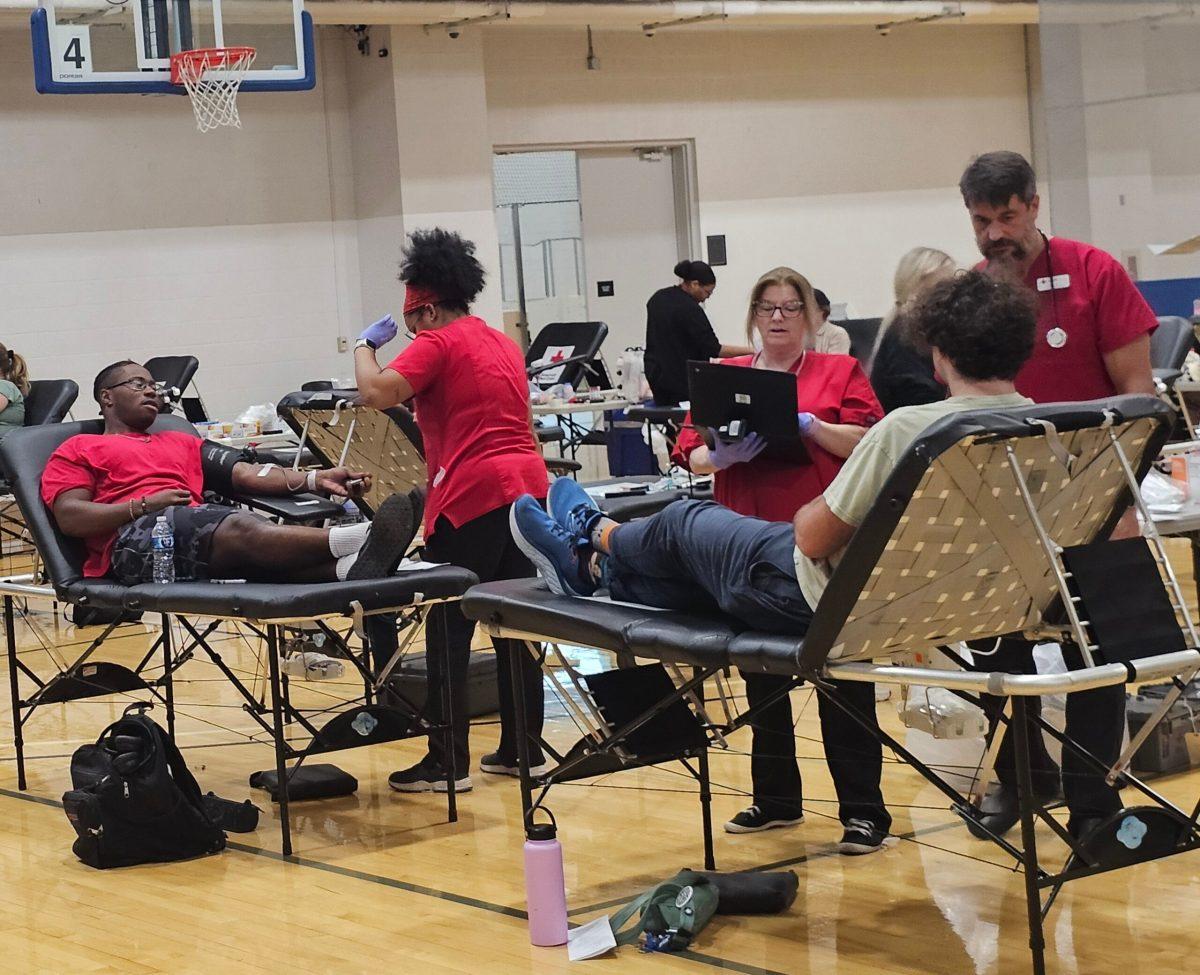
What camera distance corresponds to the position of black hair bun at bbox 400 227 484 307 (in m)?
4.09

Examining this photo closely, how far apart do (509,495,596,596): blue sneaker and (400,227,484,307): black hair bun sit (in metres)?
1.00

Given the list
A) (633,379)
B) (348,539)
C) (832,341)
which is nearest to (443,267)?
(348,539)

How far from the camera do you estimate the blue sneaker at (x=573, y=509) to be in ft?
10.5

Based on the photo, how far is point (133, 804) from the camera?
11.9ft

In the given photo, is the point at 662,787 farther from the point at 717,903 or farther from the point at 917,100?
the point at 917,100

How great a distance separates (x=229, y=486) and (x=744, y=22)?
731 cm

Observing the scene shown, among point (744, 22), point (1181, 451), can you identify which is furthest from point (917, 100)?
point (1181, 451)

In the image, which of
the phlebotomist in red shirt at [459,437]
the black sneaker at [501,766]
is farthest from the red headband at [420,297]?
the black sneaker at [501,766]

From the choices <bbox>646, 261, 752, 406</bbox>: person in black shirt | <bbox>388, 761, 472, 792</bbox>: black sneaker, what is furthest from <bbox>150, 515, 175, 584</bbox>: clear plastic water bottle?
<bbox>646, 261, 752, 406</bbox>: person in black shirt

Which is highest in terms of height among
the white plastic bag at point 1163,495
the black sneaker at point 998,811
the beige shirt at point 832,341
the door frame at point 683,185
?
the door frame at point 683,185

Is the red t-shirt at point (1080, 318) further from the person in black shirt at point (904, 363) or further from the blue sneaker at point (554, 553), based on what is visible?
the blue sneaker at point (554, 553)

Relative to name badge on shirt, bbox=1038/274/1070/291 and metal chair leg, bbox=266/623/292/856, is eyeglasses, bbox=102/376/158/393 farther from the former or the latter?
name badge on shirt, bbox=1038/274/1070/291

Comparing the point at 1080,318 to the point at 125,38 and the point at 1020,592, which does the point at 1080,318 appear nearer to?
the point at 1020,592

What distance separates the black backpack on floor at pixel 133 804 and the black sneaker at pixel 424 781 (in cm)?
58
